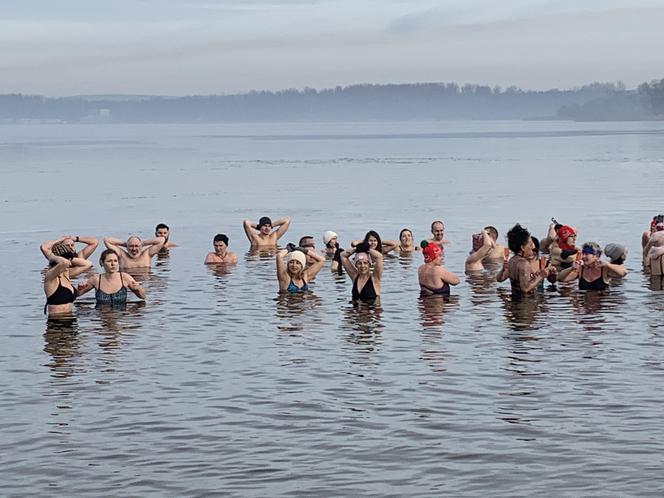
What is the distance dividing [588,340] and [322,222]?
85.1 feet

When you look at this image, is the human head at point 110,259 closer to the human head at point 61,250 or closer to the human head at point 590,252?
the human head at point 61,250

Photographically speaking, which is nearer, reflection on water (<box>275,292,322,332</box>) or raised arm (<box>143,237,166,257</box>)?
reflection on water (<box>275,292,322,332</box>)

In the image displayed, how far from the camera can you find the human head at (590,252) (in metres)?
24.6

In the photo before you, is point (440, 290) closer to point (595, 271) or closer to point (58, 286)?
point (595, 271)

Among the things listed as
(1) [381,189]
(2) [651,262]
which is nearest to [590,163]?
(1) [381,189]

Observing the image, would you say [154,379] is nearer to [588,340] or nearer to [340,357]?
[340,357]

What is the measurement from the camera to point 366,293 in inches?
→ 961

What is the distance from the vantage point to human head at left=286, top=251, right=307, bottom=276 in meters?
24.5

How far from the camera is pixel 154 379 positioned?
1777 cm

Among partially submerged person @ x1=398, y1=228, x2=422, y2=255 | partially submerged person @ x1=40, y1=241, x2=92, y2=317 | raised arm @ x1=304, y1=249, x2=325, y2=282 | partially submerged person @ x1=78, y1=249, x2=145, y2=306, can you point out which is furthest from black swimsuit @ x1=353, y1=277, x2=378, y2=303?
partially submerged person @ x1=398, y1=228, x2=422, y2=255

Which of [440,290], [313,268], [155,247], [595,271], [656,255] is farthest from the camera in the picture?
[155,247]

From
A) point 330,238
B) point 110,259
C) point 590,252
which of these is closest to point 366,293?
point 590,252

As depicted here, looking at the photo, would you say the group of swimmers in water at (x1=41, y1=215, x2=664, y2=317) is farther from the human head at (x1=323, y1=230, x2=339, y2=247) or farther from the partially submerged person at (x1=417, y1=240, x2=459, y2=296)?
the human head at (x1=323, y1=230, x2=339, y2=247)

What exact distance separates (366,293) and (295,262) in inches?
63.3
